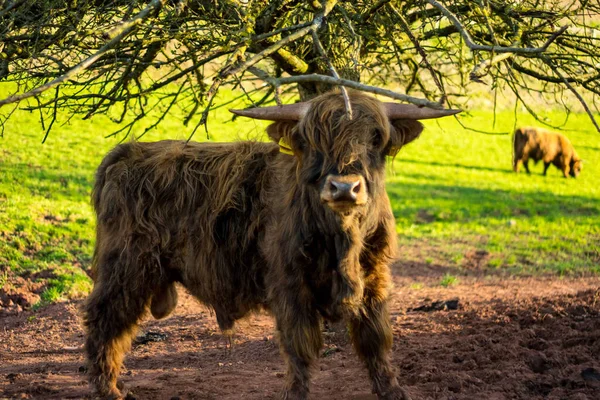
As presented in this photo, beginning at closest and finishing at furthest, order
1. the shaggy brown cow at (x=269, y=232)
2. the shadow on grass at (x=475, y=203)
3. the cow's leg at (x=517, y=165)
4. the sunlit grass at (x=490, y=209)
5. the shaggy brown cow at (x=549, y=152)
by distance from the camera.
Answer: the shaggy brown cow at (x=269, y=232), the sunlit grass at (x=490, y=209), the shadow on grass at (x=475, y=203), the cow's leg at (x=517, y=165), the shaggy brown cow at (x=549, y=152)

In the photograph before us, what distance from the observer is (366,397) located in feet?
15.7

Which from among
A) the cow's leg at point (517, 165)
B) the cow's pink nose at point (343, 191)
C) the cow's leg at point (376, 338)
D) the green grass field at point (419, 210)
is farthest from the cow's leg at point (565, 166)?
the cow's pink nose at point (343, 191)

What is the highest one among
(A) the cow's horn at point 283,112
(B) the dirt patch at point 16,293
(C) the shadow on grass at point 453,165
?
(A) the cow's horn at point 283,112

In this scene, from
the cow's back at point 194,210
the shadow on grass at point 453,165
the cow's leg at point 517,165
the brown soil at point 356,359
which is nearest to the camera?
the brown soil at point 356,359

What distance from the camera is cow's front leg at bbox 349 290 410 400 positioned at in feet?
15.0

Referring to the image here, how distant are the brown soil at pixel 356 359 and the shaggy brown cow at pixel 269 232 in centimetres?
47

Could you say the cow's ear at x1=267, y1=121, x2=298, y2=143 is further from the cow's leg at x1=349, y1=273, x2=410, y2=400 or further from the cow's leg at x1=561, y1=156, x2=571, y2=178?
the cow's leg at x1=561, y1=156, x2=571, y2=178

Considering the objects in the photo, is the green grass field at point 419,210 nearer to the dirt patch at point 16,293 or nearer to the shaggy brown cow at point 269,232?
the dirt patch at point 16,293

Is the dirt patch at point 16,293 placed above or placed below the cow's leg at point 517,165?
below

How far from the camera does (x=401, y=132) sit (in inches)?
181

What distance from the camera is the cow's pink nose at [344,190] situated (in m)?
3.94

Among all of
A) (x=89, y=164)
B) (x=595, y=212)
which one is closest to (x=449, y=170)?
(x=595, y=212)

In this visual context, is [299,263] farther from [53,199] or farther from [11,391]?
[53,199]

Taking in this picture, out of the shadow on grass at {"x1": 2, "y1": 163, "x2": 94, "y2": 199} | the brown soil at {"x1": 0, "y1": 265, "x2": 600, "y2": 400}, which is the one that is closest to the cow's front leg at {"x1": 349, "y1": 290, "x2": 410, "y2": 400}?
the brown soil at {"x1": 0, "y1": 265, "x2": 600, "y2": 400}
